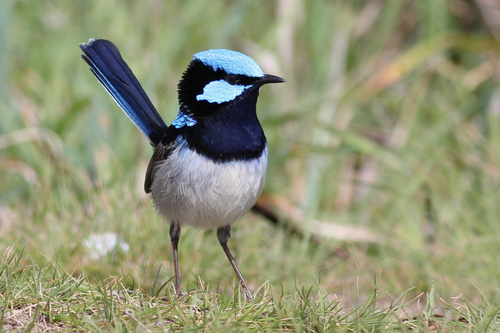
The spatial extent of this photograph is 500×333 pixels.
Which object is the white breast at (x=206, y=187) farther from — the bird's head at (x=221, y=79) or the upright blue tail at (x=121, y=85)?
the upright blue tail at (x=121, y=85)

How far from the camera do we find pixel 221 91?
3178 mm

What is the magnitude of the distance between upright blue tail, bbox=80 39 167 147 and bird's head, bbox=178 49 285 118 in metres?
0.61

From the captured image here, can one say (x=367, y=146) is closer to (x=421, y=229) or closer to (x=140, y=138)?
(x=421, y=229)

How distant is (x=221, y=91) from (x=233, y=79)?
0.25ft

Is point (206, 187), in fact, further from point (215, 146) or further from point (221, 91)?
point (221, 91)

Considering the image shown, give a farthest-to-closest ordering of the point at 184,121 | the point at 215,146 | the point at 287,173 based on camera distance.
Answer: the point at 287,173 < the point at 184,121 < the point at 215,146

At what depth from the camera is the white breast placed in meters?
3.12

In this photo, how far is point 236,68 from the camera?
3.14m

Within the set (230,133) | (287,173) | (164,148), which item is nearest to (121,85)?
(164,148)

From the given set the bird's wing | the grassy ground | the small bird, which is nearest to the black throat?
the small bird

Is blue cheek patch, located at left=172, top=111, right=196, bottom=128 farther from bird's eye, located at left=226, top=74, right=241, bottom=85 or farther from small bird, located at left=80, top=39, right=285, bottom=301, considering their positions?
bird's eye, located at left=226, top=74, right=241, bottom=85

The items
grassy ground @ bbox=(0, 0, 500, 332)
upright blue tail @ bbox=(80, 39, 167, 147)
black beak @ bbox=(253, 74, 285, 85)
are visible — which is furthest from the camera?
upright blue tail @ bbox=(80, 39, 167, 147)

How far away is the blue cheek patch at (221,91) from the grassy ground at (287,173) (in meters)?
0.82

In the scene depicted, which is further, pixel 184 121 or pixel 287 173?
pixel 287 173
